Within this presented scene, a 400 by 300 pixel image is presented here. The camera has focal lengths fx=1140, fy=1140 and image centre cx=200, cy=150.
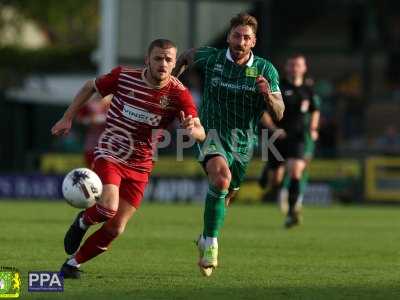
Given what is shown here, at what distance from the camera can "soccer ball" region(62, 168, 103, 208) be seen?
29.9ft

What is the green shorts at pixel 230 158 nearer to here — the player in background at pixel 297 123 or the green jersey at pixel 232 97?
the green jersey at pixel 232 97

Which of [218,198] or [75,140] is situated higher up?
[218,198]

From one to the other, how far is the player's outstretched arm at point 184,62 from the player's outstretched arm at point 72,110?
1267 mm

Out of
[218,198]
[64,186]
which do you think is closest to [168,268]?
[218,198]

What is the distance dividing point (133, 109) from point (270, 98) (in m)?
1.20

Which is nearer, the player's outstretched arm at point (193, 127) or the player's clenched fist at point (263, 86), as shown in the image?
the player's outstretched arm at point (193, 127)

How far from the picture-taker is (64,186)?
9.22 meters

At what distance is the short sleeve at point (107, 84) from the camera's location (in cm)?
968

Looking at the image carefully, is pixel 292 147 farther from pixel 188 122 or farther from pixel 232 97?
pixel 188 122

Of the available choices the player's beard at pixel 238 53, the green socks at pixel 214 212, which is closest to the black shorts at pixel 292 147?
the player's beard at pixel 238 53

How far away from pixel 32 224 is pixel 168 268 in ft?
19.3

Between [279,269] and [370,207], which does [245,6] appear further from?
[279,269]

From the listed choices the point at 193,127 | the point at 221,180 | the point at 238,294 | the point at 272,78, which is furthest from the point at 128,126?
the point at 238,294

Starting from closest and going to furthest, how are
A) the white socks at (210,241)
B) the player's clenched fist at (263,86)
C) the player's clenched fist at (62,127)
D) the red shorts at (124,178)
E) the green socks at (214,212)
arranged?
the player's clenched fist at (62,127)
the red shorts at (124,178)
the player's clenched fist at (263,86)
the white socks at (210,241)
the green socks at (214,212)
